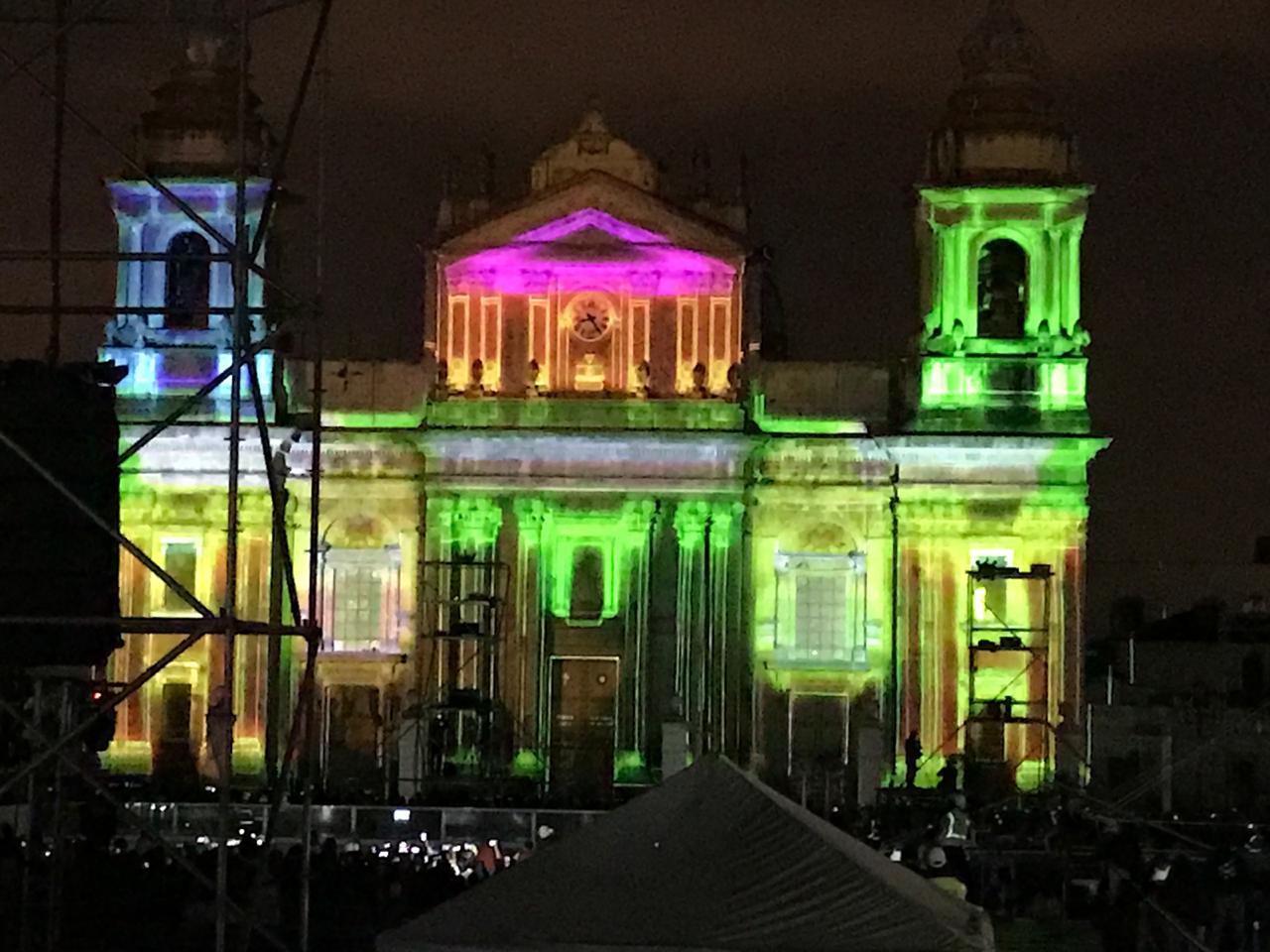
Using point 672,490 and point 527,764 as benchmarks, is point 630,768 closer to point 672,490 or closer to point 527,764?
point 527,764

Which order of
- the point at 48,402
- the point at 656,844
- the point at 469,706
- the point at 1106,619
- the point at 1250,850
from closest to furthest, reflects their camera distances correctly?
the point at 656,844, the point at 48,402, the point at 1250,850, the point at 469,706, the point at 1106,619

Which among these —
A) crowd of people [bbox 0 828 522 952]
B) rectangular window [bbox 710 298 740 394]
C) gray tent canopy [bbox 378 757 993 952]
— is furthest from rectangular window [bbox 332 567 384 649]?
gray tent canopy [bbox 378 757 993 952]

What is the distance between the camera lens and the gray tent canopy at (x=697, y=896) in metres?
13.3

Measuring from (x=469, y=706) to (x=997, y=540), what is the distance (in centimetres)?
882

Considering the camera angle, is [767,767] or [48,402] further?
[767,767]

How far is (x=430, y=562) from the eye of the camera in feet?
157

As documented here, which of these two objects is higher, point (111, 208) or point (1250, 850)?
point (111, 208)

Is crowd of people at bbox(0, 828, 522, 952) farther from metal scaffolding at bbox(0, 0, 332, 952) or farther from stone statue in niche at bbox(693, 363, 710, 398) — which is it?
stone statue in niche at bbox(693, 363, 710, 398)

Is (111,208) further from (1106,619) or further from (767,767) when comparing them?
(1106,619)

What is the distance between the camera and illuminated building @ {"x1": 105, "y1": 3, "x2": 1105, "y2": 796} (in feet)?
159

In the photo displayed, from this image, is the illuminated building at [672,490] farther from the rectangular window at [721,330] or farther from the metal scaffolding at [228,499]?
the metal scaffolding at [228,499]

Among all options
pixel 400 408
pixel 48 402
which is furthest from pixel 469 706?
pixel 48 402

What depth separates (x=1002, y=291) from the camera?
49.2 metres

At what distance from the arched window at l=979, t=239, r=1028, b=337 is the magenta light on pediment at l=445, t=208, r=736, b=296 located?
13.4 feet
